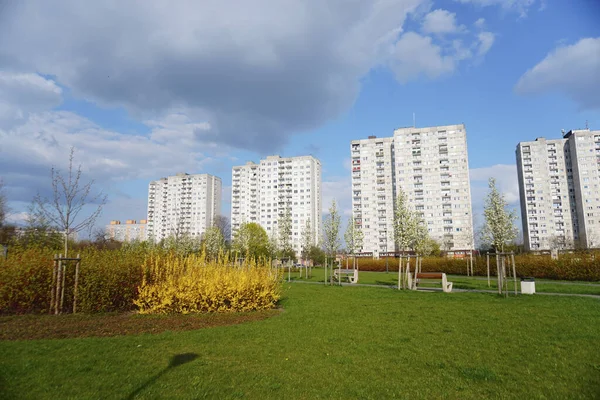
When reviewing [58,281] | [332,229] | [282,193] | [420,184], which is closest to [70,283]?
[58,281]

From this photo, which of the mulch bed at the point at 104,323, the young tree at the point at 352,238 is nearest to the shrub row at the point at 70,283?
the mulch bed at the point at 104,323

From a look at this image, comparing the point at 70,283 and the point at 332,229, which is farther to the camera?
the point at 332,229

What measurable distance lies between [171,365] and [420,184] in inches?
3370

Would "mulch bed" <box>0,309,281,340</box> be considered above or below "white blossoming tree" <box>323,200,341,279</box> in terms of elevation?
below

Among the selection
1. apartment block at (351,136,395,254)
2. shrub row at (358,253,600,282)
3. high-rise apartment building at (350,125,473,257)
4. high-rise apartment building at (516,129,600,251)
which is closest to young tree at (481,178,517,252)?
shrub row at (358,253,600,282)

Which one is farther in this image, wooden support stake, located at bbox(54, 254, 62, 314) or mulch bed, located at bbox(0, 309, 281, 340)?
wooden support stake, located at bbox(54, 254, 62, 314)

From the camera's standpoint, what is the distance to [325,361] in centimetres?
571

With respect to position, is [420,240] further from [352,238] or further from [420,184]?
[420,184]

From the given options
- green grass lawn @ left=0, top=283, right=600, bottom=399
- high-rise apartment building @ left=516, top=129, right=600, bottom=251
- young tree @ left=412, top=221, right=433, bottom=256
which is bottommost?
green grass lawn @ left=0, top=283, right=600, bottom=399

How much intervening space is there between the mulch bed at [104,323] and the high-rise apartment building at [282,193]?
92211mm

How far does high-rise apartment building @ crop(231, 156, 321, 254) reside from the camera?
10588cm

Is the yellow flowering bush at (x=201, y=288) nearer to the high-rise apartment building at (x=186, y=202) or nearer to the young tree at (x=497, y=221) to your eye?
the young tree at (x=497, y=221)

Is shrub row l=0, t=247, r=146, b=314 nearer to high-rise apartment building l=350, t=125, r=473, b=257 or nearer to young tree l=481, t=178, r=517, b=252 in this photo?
young tree l=481, t=178, r=517, b=252

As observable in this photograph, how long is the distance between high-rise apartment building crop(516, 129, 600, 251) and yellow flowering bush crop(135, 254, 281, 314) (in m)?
91.1
